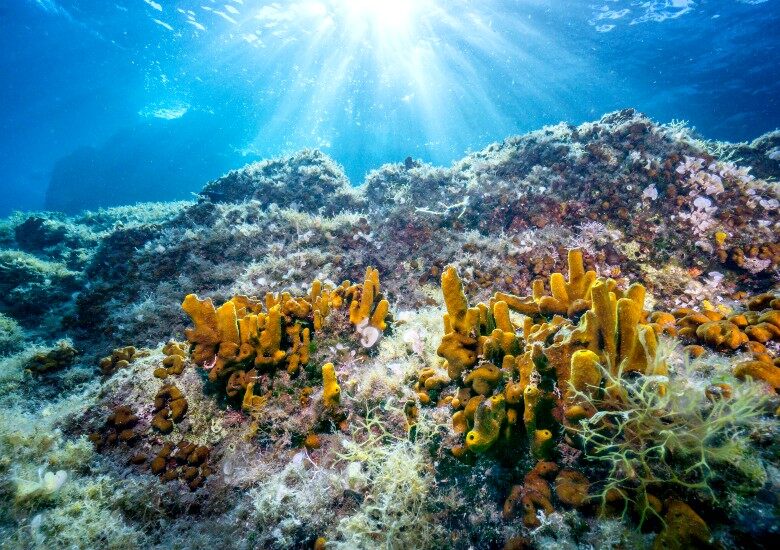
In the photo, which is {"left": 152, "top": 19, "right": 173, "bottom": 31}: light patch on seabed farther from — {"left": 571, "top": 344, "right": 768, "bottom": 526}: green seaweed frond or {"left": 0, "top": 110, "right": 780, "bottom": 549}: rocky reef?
{"left": 571, "top": 344, "right": 768, "bottom": 526}: green seaweed frond

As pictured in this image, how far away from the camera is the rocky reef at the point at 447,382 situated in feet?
5.86

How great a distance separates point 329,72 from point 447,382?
141ft

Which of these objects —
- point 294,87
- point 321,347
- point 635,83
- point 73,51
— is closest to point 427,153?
point 294,87

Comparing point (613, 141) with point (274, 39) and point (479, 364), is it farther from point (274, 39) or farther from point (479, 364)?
point (274, 39)

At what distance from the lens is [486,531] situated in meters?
2.11

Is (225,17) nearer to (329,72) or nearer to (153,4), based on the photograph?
(153,4)

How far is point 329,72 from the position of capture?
3794 cm

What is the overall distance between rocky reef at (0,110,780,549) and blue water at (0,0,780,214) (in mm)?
10917

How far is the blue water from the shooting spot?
25.2 m

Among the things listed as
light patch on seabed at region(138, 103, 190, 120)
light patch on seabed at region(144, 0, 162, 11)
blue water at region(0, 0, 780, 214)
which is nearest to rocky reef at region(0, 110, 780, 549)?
blue water at region(0, 0, 780, 214)

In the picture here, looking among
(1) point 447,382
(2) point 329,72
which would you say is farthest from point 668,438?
(2) point 329,72

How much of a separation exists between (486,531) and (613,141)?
7.39 m

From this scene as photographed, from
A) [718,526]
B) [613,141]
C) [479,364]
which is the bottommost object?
[718,526]

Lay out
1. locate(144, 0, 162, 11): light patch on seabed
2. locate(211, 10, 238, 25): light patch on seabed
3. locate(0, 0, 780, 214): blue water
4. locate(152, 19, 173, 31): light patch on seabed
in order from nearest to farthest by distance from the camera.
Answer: locate(144, 0, 162, 11): light patch on seabed < locate(0, 0, 780, 214): blue water < locate(211, 10, 238, 25): light patch on seabed < locate(152, 19, 173, 31): light patch on seabed
